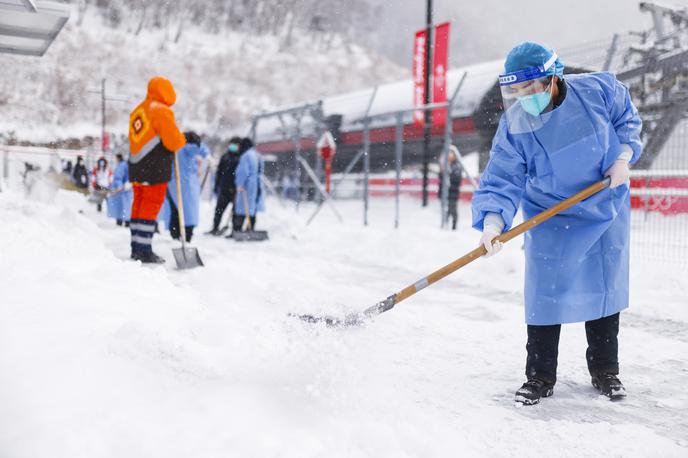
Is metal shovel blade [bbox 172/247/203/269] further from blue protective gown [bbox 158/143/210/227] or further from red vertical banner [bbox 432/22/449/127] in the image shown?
red vertical banner [bbox 432/22/449/127]

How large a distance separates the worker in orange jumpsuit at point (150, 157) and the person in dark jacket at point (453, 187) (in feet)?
17.4

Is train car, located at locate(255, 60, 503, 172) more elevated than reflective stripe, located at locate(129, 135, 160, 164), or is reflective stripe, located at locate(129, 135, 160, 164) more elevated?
train car, located at locate(255, 60, 503, 172)

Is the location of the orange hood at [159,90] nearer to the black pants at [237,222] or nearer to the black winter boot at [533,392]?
the black pants at [237,222]

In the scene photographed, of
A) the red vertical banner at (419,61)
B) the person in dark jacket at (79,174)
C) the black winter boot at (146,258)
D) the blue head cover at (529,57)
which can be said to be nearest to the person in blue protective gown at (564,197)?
the blue head cover at (529,57)

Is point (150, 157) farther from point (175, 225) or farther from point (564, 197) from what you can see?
point (564, 197)

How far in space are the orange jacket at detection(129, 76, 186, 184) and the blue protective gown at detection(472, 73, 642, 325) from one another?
3.63 meters

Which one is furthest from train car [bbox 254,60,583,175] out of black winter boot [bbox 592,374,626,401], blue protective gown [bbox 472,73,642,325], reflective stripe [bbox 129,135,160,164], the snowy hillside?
the snowy hillside

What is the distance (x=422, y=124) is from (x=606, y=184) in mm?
8328

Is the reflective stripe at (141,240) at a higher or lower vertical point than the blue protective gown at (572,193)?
lower

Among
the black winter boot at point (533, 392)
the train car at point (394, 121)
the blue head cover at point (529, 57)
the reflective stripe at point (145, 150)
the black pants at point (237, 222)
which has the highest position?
the train car at point (394, 121)

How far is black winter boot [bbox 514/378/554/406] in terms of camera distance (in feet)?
7.95

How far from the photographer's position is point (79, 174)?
17266 mm

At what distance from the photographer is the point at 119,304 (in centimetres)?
276

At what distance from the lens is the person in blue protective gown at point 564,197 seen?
2.37 m
